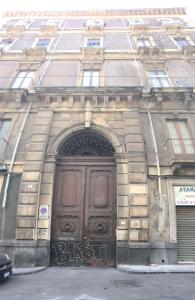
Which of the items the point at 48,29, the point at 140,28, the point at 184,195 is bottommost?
the point at 184,195

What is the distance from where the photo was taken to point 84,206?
37.0 feet

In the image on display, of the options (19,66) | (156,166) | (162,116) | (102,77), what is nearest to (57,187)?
(156,166)

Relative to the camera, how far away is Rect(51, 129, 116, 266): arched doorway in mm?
10664

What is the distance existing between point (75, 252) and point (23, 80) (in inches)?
395

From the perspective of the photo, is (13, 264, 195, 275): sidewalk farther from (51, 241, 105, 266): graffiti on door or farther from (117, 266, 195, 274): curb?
(51, 241, 105, 266): graffiti on door

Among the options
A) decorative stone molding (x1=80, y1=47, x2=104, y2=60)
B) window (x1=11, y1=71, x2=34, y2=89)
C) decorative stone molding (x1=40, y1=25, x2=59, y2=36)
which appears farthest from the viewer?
decorative stone molding (x1=40, y1=25, x2=59, y2=36)

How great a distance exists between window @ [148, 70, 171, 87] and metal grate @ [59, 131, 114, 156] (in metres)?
4.87

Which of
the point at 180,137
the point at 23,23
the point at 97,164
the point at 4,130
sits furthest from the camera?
the point at 23,23

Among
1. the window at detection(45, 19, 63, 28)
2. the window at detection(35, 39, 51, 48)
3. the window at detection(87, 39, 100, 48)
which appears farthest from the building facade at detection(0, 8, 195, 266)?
the window at detection(45, 19, 63, 28)

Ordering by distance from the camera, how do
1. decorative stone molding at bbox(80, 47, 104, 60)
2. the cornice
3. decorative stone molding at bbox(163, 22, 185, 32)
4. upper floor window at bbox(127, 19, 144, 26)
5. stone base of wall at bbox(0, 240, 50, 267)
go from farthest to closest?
the cornice → upper floor window at bbox(127, 19, 144, 26) → decorative stone molding at bbox(163, 22, 185, 32) → decorative stone molding at bbox(80, 47, 104, 60) → stone base of wall at bbox(0, 240, 50, 267)

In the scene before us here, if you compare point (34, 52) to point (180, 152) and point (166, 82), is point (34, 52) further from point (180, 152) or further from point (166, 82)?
point (180, 152)

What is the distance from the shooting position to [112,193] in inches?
452

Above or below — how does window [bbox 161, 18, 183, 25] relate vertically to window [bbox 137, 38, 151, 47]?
above

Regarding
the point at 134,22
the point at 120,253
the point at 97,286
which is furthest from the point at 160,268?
the point at 134,22
